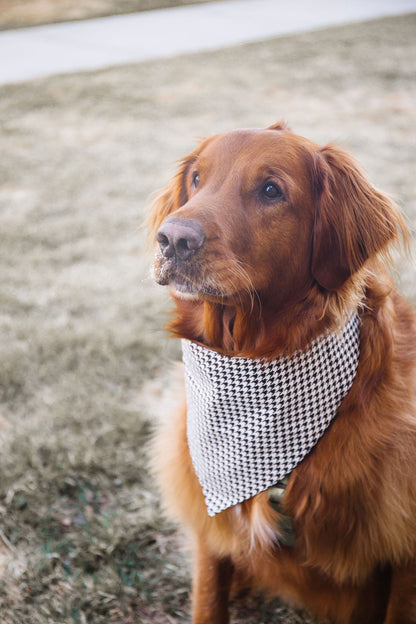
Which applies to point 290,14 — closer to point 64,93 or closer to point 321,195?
point 64,93

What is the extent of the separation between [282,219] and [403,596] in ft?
4.17

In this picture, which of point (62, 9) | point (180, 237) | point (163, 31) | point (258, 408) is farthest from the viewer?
point (62, 9)

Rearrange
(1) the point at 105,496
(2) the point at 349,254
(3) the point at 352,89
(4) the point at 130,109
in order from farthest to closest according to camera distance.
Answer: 1. (3) the point at 352,89
2. (4) the point at 130,109
3. (1) the point at 105,496
4. (2) the point at 349,254

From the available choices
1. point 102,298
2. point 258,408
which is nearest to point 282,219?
point 258,408

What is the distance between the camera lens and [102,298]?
12.8 feet

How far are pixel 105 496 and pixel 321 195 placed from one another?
1670 millimetres

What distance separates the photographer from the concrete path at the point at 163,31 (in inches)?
364

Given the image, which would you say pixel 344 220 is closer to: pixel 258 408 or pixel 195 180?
pixel 195 180

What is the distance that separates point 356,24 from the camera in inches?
452

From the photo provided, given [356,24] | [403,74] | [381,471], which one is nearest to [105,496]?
[381,471]

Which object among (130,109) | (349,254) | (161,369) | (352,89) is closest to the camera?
(349,254)

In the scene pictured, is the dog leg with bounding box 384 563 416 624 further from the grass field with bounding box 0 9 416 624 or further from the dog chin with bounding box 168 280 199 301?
the dog chin with bounding box 168 280 199 301

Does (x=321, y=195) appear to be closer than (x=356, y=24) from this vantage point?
Yes

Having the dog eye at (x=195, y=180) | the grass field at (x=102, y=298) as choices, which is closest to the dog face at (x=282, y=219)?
the dog eye at (x=195, y=180)
